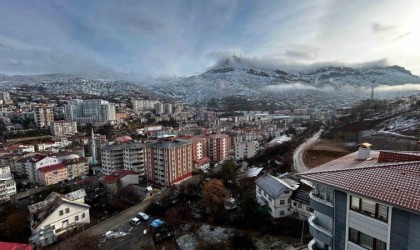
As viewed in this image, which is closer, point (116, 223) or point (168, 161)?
point (116, 223)

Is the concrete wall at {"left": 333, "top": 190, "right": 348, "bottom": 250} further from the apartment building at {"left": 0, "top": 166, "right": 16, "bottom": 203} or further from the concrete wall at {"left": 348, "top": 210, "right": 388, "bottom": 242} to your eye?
the apartment building at {"left": 0, "top": 166, "right": 16, "bottom": 203}

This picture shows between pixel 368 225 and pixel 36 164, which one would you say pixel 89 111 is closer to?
pixel 36 164

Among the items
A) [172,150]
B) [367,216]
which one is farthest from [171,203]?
[367,216]

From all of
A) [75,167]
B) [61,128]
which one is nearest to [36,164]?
[75,167]

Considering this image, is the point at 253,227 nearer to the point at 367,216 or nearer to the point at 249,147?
the point at 367,216

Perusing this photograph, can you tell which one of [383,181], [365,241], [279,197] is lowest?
[279,197]

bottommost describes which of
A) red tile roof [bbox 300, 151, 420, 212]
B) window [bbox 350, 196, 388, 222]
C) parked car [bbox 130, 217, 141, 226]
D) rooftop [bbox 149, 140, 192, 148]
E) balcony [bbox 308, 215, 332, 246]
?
parked car [bbox 130, 217, 141, 226]

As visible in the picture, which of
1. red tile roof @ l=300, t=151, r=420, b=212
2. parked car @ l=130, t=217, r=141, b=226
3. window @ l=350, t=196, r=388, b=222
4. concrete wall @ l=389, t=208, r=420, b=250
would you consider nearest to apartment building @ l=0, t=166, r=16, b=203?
parked car @ l=130, t=217, r=141, b=226

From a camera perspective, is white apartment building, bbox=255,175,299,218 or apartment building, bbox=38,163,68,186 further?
apartment building, bbox=38,163,68,186

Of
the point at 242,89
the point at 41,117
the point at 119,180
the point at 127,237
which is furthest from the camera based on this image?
the point at 242,89
